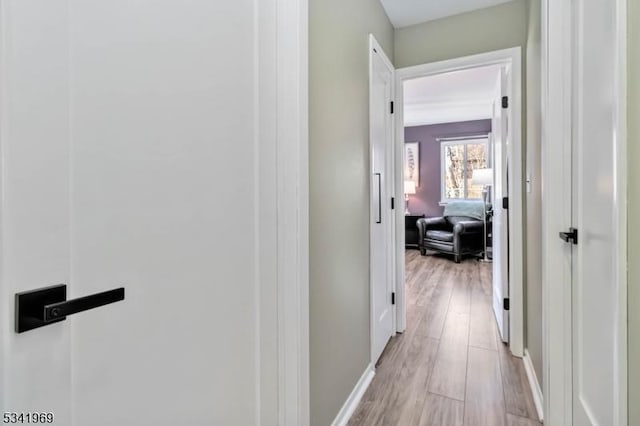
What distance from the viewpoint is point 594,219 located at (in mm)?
1136

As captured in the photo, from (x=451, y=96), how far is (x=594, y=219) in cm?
455

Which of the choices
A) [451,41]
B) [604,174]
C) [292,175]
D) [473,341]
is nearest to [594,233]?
[604,174]

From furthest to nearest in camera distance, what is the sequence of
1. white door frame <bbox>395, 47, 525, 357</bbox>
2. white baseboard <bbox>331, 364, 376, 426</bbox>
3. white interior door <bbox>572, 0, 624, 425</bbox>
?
white door frame <bbox>395, 47, 525, 357</bbox> < white baseboard <bbox>331, 364, 376, 426</bbox> < white interior door <bbox>572, 0, 624, 425</bbox>

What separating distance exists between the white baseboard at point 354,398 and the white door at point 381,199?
0.12m

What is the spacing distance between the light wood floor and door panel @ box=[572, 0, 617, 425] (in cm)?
49

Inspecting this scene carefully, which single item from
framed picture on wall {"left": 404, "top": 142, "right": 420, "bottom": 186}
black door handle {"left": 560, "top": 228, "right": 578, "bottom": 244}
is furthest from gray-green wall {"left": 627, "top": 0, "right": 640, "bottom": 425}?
framed picture on wall {"left": 404, "top": 142, "right": 420, "bottom": 186}

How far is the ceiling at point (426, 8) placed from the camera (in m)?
2.35

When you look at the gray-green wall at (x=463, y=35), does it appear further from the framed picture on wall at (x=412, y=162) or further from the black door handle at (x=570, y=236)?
the framed picture on wall at (x=412, y=162)

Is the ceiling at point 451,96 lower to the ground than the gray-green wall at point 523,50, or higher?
higher

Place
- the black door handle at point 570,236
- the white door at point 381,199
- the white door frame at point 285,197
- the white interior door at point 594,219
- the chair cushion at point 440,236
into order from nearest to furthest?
the white interior door at point 594,219 → the white door frame at point 285,197 → the black door handle at point 570,236 → the white door at point 381,199 → the chair cushion at point 440,236

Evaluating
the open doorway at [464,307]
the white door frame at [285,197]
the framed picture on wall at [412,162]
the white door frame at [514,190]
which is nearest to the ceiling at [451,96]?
the open doorway at [464,307]

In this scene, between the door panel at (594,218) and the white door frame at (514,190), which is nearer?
the door panel at (594,218)

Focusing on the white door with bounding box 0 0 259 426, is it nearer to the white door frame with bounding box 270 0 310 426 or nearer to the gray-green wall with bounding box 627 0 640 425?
the white door frame with bounding box 270 0 310 426

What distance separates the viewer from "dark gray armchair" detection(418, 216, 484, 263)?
208 inches
